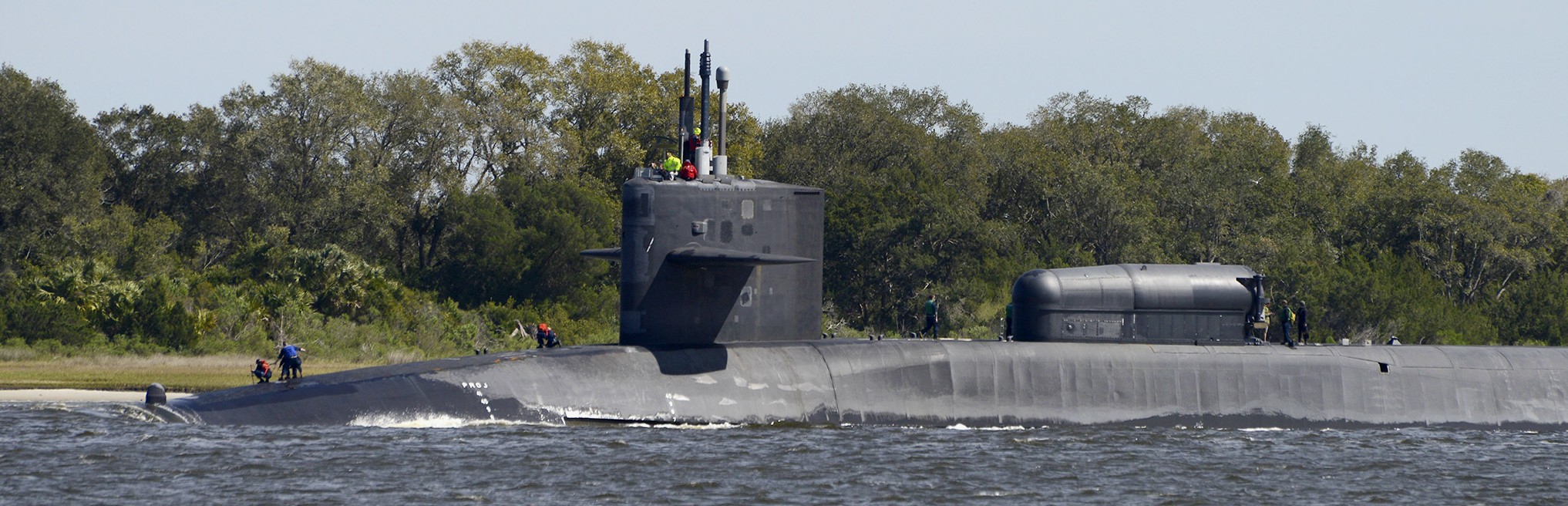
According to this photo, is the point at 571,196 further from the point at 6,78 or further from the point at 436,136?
the point at 6,78

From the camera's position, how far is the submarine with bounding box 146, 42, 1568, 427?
24406 mm

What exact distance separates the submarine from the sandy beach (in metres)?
6.44

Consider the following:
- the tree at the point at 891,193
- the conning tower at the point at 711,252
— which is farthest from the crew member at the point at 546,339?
the tree at the point at 891,193

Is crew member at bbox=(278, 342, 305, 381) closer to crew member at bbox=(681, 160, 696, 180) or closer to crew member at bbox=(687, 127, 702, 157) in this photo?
crew member at bbox=(681, 160, 696, 180)

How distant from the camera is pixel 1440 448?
86.6ft

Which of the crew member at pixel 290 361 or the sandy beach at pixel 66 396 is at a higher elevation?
the crew member at pixel 290 361

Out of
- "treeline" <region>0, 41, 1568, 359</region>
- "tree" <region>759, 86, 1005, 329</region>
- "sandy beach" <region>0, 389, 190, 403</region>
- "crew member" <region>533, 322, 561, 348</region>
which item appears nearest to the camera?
"crew member" <region>533, 322, 561, 348</region>

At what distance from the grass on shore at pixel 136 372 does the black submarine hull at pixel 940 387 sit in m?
9.55

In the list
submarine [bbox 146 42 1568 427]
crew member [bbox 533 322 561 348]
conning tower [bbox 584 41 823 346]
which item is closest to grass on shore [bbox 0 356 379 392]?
crew member [bbox 533 322 561 348]

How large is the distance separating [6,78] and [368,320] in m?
16.8

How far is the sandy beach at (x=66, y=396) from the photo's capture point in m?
29.6

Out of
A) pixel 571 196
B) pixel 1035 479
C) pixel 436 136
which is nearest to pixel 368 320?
pixel 571 196

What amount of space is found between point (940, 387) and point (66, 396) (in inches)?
588

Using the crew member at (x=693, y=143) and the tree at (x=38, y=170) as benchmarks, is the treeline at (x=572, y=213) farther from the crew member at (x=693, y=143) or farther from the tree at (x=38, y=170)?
the crew member at (x=693, y=143)
